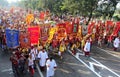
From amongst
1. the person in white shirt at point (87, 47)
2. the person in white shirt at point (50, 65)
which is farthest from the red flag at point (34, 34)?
the person in white shirt at point (50, 65)

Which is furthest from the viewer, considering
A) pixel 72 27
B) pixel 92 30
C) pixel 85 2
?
pixel 85 2

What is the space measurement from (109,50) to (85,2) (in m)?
16.7

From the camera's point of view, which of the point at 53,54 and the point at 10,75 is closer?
the point at 10,75

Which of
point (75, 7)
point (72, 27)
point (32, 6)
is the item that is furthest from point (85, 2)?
point (32, 6)

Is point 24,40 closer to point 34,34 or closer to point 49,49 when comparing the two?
point 34,34

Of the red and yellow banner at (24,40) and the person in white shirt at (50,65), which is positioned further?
the red and yellow banner at (24,40)

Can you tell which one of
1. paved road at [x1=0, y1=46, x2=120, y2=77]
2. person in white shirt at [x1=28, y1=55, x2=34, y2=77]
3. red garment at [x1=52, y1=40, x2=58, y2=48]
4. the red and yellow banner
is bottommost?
paved road at [x1=0, y1=46, x2=120, y2=77]

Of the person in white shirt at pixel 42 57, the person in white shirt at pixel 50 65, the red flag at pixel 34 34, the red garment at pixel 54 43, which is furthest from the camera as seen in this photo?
the red garment at pixel 54 43

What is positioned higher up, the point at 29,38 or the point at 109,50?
the point at 29,38

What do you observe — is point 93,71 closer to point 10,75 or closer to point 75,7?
point 10,75

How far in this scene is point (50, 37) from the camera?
2148cm

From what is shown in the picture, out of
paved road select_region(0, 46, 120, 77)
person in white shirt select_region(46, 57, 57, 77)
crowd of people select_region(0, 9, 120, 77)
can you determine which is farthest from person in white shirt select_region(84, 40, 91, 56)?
person in white shirt select_region(46, 57, 57, 77)

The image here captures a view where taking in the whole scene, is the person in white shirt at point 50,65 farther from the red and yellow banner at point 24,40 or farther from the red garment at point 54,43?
the red garment at point 54,43

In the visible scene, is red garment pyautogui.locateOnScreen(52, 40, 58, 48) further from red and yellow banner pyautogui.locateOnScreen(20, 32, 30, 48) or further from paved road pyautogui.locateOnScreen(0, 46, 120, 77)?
red and yellow banner pyautogui.locateOnScreen(20, 32, 30, 48)
